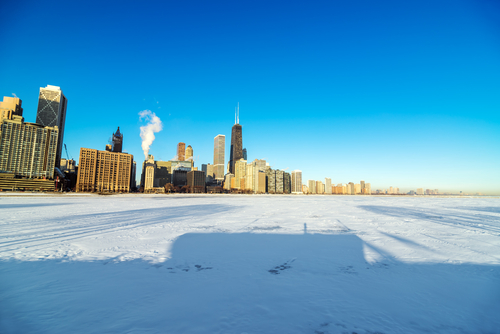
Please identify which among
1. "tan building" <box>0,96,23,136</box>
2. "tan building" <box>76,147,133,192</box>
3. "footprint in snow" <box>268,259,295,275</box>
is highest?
"tan building" <box>0,96,23,136</box>

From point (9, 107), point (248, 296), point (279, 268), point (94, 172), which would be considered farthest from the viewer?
point (94, 172)

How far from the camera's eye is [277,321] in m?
5.16

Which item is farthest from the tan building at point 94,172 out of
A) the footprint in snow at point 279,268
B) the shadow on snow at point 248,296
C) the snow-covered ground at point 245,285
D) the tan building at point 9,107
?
the footprint in snow at point 279,268

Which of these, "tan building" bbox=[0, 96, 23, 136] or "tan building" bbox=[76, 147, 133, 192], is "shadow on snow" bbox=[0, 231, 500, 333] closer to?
"tan building" bbox=[76, 147, 133, 192]

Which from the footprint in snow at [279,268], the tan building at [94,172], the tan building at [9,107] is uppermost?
the tan building at [9,107]

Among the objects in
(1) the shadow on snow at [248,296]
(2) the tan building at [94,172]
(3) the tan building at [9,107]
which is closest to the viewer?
(1) the shadow on snow at [248,296]

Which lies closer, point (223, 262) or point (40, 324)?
point (40, 324)

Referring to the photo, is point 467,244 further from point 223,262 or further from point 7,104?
point 7,104

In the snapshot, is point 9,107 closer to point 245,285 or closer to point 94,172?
point 94,172

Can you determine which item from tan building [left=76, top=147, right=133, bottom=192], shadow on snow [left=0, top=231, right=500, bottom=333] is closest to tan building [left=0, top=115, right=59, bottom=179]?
tan building [left=76, top=147, right=133, bottom=192]

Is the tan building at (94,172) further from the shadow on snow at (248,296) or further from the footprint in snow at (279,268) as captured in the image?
the footprint in snow at (279,268)

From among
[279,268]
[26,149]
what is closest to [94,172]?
[26,149]

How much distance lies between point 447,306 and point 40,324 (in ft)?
32.0

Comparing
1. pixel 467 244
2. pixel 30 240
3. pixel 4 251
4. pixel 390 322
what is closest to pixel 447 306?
pixel 390 322
